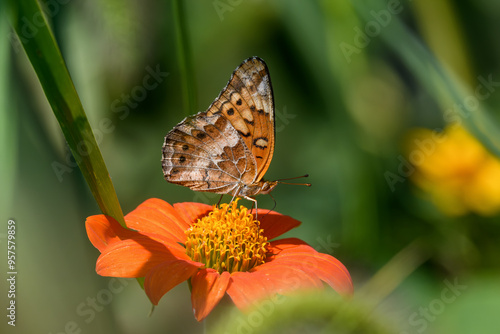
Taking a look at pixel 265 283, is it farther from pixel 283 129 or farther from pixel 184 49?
pixel 283 129

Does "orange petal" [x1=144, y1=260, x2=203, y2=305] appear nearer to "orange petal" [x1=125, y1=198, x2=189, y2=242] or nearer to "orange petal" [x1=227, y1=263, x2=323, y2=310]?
"orange petal" [x1=227, y1=263, x2=323, y2=310]

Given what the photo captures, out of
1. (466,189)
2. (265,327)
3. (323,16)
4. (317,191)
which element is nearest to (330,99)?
(323,16)

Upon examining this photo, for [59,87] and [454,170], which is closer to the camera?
[59,87]

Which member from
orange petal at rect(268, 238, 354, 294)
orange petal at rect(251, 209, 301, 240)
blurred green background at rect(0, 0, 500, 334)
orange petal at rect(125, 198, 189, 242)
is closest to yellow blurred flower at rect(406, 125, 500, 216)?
blurred green background at rect(0, 0, 500, 334)

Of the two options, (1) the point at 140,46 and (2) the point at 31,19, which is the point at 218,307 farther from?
(1) the point at 140,46

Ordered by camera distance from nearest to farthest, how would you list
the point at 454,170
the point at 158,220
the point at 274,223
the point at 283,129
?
1. the point at 158,220
2. the point at 274,223
3. the point at 454,170
4. the point at 283,129

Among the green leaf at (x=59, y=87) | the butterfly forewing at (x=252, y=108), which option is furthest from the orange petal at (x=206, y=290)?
the butterfly forewing at (x=252, y=108)

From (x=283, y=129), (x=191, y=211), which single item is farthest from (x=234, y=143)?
(x=283, y=129)
